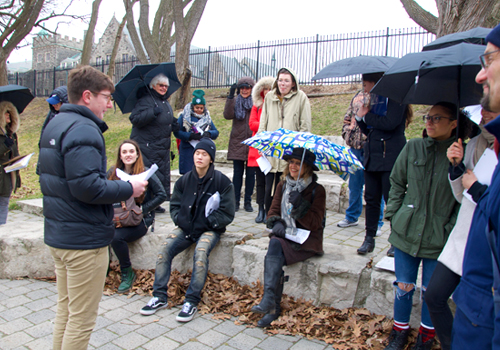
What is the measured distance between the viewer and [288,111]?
4.96m

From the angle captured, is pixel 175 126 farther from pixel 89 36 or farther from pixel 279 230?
pixel 89 36

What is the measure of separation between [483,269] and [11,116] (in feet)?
17.3

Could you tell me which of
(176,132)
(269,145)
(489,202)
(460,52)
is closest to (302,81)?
(176,132)

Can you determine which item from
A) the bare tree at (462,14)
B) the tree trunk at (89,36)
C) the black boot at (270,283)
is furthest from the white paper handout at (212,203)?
the tree trunk at (89,36)

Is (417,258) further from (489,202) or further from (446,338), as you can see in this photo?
(489,202)

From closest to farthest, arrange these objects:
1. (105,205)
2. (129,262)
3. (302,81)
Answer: (105,205) < (129,262) < (302,81)

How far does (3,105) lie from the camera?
15.4 ft

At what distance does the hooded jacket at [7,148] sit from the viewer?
4.62m

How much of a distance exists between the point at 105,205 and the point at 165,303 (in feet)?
5.83

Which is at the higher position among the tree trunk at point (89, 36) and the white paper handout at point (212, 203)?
the tree trunk at point (89, 36)

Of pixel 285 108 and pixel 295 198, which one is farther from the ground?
pixel 285 108

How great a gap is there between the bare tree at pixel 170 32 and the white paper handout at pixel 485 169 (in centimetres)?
1199

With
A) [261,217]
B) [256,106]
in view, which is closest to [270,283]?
[261,217]

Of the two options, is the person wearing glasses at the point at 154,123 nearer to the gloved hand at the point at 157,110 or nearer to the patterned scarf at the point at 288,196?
the gloved hand at the point at 157,110
